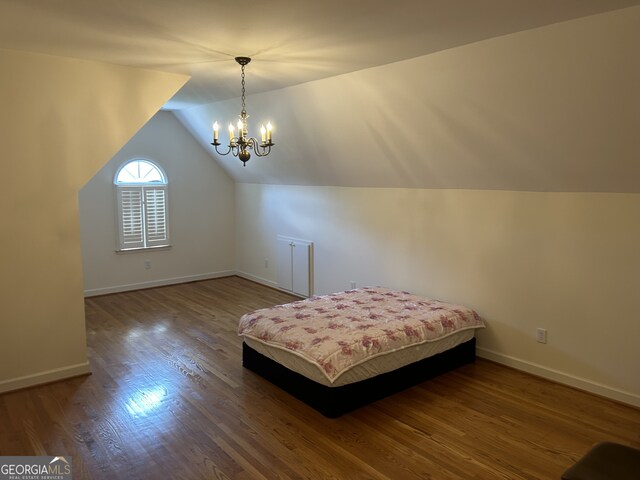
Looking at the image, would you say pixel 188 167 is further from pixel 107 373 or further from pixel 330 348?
pixel 330 348

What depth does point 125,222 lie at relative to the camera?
6.77 metres

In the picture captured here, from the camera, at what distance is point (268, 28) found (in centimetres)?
295

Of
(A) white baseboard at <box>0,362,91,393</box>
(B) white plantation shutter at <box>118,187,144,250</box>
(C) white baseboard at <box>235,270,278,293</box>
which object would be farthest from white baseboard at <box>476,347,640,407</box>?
(B) white plantation shutter at <box>118,187,144,250</box>

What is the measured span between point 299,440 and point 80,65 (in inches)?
133

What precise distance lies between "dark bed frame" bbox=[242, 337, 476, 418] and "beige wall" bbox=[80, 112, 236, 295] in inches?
136

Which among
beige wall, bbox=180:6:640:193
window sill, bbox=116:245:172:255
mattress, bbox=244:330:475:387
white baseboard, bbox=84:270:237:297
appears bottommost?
white baseboard, bbox=84:270:237:297

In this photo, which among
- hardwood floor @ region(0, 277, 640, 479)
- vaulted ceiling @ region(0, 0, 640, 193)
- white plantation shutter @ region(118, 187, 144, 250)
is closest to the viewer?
vaulted ceiling @ region(0, 0, 640, 193)

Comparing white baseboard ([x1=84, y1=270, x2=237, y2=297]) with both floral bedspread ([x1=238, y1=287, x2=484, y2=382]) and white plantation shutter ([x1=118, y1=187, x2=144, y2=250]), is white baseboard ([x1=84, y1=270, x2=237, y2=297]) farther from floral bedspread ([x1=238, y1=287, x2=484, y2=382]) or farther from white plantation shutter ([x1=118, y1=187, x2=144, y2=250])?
floral bedspread ([x1=238, y1=287, x2=484, y2=382])

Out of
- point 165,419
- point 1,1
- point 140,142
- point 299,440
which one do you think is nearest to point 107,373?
point 165,419

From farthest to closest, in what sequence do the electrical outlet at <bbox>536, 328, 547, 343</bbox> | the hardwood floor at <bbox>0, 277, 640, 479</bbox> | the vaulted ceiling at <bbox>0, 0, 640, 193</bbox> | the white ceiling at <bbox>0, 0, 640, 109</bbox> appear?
1. the electrical outlet at <bbox>536, 328, 547, 343</bbox>
2. the hardwood floor at <bbox>0, 277, 640, 479</bbox>
3. the vaulted ceiling at <bbox>0, 0, 640, 193</bbox>
4. the white ceiling at <bbox>0, 0, 640, 109</bbox>

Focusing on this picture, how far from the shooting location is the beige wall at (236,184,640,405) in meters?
3.58
